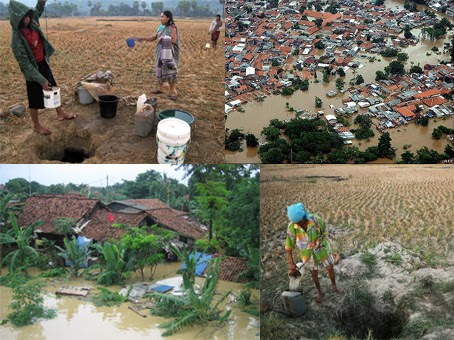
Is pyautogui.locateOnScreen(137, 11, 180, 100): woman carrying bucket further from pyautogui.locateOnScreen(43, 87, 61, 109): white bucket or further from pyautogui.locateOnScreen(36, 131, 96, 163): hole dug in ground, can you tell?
pyautogui.locateOnScreen(43, 87, 61, 109): white bucket

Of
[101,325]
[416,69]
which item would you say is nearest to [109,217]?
[101,325]

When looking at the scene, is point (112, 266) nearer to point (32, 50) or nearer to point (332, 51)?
point (32, 50)

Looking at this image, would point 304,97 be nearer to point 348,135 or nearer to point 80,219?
point 348,135

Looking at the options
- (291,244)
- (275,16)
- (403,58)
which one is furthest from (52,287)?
(403,58)

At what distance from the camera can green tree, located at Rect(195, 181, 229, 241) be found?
430 centimetres

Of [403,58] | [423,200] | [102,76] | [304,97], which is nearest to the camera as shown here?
[423,200]

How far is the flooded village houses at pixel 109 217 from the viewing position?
4.32m

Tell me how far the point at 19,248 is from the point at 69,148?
0.98m

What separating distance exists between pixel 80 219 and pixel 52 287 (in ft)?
1.90

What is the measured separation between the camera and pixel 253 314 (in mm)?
4215

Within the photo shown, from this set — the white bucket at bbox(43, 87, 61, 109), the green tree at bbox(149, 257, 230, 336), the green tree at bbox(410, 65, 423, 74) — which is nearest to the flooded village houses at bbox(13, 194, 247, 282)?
the green tree at bbox(149, 257, 230, 336)

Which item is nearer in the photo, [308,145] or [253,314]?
[253,314]

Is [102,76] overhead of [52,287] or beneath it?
overhead

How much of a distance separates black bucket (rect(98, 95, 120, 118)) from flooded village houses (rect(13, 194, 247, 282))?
872 mm
